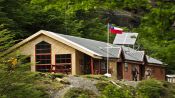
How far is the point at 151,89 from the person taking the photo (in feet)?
91.7

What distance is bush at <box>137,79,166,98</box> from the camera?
2767 cm

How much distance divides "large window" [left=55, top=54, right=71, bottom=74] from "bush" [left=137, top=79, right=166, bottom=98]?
8069 millimetres

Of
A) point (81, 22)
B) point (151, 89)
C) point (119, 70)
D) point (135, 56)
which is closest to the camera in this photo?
point (151, 89)

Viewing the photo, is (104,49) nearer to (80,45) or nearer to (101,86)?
(80,45)

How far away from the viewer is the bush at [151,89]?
90.8ft

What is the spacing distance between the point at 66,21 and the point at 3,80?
114ft

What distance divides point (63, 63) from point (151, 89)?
974 cm

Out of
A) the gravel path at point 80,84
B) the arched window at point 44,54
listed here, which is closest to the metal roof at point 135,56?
the arched window at point 44,54

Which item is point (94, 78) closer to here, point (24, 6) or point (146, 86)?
point (146, 86)

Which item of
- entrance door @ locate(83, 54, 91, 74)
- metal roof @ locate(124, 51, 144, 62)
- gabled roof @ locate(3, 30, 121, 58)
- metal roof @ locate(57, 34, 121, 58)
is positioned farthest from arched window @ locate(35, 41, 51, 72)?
metal roof @ locate(124, 51, 144, 62)

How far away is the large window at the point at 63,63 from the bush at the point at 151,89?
807 centimetres

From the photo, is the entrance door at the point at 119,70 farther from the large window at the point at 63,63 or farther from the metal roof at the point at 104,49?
the large window at the point at 63,63

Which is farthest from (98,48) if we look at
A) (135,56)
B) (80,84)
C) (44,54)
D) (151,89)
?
(80,84)

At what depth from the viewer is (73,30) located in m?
54.4
